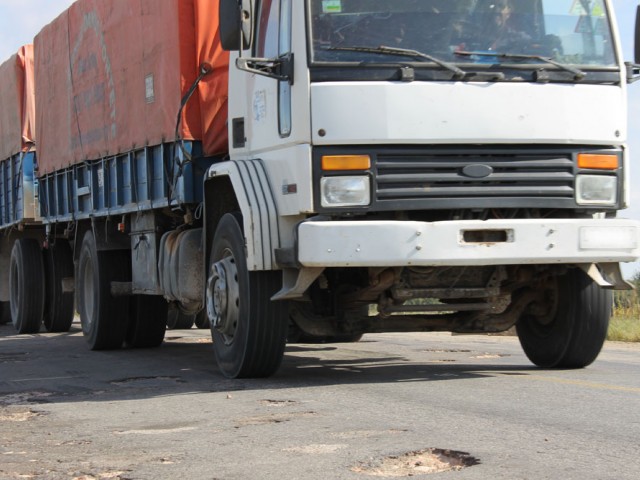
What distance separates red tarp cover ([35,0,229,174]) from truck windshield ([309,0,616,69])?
7.85 feet

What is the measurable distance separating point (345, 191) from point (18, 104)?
9646mm

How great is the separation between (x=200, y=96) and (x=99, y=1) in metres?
2.79

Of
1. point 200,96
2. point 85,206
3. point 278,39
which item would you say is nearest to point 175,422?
point 278,39

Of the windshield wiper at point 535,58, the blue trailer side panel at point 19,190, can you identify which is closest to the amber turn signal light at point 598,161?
the windshield wiper at point 535,58

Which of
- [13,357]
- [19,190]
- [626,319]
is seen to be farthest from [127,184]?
[626,319]

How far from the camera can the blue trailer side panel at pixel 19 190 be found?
15188mm

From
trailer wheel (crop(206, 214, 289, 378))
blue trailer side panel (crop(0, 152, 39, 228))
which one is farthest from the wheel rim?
blue trailer side panel (crop(0, 152, 39, 228))

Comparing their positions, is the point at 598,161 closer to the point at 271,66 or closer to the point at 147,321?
the point at 271,66

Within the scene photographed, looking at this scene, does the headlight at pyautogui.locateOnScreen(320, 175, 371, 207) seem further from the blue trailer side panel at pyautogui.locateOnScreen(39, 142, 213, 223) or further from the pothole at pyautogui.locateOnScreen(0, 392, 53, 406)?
the blue trailer side panel at pyautogui.locateOnScreen(39, 142, 213, 223)

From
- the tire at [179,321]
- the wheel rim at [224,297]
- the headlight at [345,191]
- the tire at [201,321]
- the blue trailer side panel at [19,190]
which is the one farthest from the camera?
the tire at [201,321]

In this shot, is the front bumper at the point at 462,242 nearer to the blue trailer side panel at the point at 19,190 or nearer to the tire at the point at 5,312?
the blue trailer side panel at the point at 19,190

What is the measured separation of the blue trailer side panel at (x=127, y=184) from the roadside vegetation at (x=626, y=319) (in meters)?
4.82

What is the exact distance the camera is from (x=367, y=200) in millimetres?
7402

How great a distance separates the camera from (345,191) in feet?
24.3
